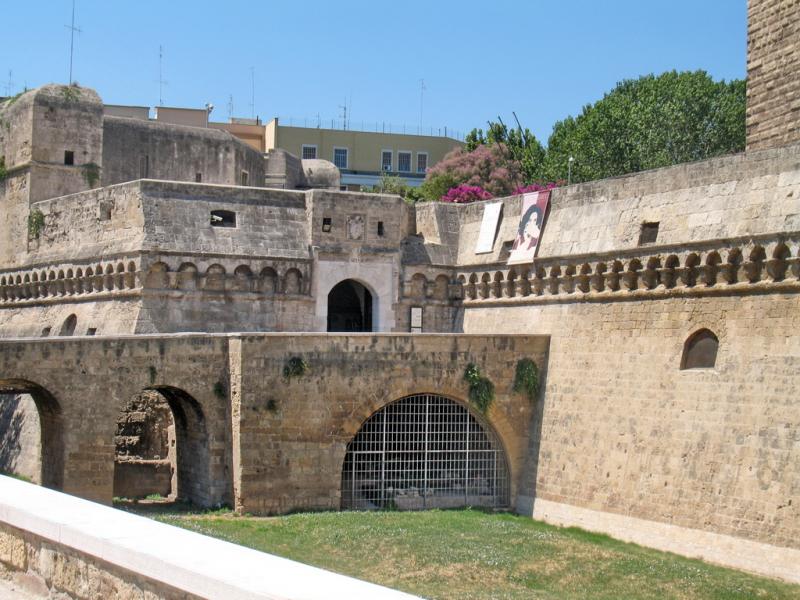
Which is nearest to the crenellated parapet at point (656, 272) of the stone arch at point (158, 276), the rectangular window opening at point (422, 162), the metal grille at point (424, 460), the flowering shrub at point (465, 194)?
the metal grille at point (424, 460)

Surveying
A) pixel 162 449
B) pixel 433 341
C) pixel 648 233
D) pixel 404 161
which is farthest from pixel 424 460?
pixel 404 161

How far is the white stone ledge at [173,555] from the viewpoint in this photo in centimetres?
579

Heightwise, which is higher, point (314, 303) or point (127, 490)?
point (314, 303)

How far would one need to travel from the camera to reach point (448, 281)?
2992 cm

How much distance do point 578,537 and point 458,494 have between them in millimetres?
3582

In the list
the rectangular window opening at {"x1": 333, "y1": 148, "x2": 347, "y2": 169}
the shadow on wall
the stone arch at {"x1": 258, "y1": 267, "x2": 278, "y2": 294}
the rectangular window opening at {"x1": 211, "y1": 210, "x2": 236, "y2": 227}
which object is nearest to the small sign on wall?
the stone arch at {"x1": 258, "y1": 267, "x2": 278, "y2": 294}

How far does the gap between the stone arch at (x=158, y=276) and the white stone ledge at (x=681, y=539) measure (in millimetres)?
10253

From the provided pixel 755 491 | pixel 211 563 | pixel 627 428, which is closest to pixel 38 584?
pixel 211 563

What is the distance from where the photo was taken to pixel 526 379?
82.6 ft

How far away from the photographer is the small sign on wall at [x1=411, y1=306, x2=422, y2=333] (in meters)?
29.5

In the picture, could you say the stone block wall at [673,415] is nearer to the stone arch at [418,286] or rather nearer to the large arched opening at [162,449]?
the stone arch at [418,286]

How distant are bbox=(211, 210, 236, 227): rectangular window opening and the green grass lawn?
8.61 meters

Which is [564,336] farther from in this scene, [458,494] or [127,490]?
[127,490]

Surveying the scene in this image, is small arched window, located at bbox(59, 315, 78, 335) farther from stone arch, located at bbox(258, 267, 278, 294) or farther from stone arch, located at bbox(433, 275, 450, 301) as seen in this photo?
stone arch, located at bbox(433, 275, 450, 301)
